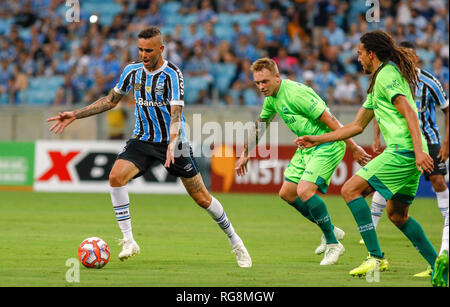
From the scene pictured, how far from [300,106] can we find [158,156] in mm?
1718

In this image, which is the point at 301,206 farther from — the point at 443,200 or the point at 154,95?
the point at 443,200

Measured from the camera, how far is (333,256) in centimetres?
898

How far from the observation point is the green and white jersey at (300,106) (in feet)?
30.6

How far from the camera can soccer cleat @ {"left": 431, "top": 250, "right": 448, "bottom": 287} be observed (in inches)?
257

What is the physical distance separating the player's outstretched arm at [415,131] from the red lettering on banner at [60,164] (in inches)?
564

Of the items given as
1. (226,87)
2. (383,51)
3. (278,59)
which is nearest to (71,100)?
(226,87)

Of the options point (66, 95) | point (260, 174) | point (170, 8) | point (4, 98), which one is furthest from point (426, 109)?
point (170, 8)

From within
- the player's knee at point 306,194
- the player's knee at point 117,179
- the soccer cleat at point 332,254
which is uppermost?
the player's knee at point 117,179

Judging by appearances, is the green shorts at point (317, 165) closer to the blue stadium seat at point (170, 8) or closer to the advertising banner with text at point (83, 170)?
the advertising banner with text at point (83, 170)

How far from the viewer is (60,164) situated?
20.8 m

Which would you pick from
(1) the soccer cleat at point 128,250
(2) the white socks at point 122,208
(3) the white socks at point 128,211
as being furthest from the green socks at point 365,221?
(2) the white socks at point 122,208

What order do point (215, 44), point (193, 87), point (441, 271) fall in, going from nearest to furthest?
point (441, 271) → point (193, 87) → point (215, 44)

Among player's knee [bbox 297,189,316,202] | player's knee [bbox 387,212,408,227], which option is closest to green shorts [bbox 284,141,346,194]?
player's knee [bbox 297,189,316,202]
